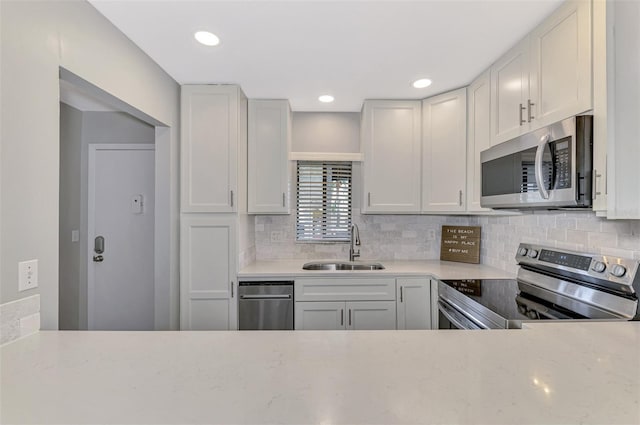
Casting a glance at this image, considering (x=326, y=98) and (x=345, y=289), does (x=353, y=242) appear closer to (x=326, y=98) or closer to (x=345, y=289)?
(x=345, y=289)

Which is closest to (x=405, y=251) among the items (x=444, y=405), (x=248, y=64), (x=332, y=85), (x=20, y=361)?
(x=332, y=85)

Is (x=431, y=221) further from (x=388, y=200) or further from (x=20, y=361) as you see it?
(x=20, y=361)

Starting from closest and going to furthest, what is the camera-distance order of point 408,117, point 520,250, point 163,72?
point 520,250
point 163,72
point 408,117

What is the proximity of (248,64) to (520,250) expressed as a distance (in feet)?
7.15

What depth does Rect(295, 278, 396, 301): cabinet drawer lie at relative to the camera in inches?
95.5

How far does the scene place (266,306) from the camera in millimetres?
2432

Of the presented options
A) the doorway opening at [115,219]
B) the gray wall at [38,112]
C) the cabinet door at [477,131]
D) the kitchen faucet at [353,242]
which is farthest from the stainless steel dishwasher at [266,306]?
the cabinet door at [477,131]

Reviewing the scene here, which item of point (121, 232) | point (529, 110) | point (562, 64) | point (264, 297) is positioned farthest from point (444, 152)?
point (121, 232)

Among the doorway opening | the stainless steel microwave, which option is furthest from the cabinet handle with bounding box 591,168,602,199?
the doorway opening

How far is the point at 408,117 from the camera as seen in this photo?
8.98 ft

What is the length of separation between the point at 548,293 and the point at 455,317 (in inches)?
19.8

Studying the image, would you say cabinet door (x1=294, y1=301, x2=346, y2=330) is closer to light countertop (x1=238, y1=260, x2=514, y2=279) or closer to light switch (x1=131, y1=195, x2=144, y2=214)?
light countertop (x1=238, y1=260, x2=514, y2=279)

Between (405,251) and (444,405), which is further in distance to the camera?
(405,251)

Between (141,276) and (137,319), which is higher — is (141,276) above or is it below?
above
